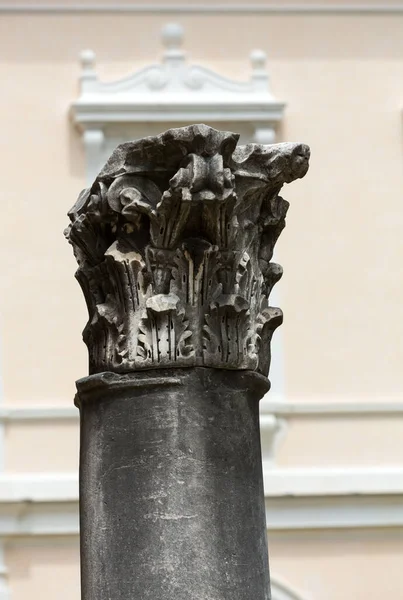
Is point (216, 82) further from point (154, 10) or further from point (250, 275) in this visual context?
point (250, 275)

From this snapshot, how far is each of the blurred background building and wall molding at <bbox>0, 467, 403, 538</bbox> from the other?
1cm

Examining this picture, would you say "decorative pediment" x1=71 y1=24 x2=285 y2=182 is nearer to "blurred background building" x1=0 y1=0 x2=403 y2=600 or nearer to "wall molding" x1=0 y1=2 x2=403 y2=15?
"blurred background building" x1=0 y1=0 x2=403 y2=600

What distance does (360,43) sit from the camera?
35.6 feet

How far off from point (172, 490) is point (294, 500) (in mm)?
6379

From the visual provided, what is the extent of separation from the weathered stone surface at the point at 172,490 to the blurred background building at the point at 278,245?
20.0 feet

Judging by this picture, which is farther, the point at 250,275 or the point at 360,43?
the point at 360,43

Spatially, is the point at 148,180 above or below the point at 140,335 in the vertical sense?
above

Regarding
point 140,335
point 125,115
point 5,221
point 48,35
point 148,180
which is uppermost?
point 48,35

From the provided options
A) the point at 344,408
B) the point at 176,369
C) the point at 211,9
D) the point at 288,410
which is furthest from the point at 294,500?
the point at 176,369

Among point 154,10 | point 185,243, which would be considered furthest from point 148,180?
point 154,10

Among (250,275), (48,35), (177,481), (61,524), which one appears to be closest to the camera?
(177,481)

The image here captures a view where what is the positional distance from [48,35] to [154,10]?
744 mm

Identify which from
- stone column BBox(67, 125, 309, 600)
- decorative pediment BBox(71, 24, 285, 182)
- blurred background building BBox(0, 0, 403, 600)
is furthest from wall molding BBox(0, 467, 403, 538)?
stone column BBox(67, 125, 309, 600)

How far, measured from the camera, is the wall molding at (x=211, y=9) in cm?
1064
